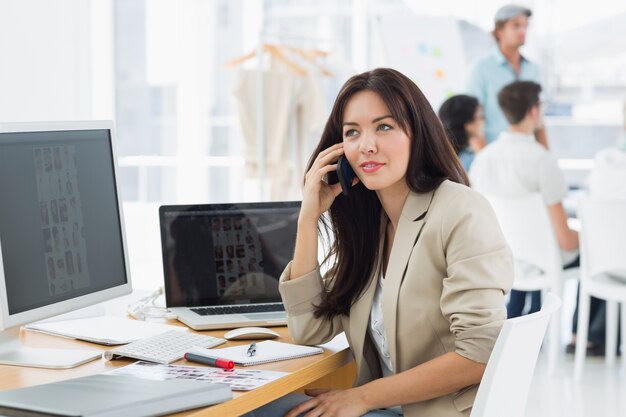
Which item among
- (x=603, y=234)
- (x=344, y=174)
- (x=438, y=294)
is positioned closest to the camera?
(x=438, y=294)

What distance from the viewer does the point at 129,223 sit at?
679cm

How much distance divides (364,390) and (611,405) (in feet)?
7.21

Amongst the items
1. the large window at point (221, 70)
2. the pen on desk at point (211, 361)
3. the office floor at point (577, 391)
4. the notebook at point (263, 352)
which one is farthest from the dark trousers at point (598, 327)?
the pen on desk at point (211, 361)

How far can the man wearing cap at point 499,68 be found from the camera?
5129 millimetres

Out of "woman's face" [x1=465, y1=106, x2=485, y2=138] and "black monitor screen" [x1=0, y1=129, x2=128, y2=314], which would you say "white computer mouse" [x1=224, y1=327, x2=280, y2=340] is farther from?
"woman's face" [x1=465, y1=106, x2=485, y2=138]

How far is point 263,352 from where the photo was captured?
184 centimetres

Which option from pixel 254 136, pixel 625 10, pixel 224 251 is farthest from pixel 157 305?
pixel 625 10

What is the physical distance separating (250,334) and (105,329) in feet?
1.06

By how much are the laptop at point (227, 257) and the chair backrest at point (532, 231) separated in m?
2.24

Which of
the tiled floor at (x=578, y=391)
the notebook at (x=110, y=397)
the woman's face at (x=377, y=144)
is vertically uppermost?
the woman's face at (x=377, y=144)

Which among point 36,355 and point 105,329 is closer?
point 36,355

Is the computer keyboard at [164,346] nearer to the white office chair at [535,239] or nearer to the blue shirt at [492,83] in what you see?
the white office chair at [535,239]

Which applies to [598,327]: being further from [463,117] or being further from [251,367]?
[251,367]

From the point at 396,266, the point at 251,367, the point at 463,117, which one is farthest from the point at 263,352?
the point at 463,117
